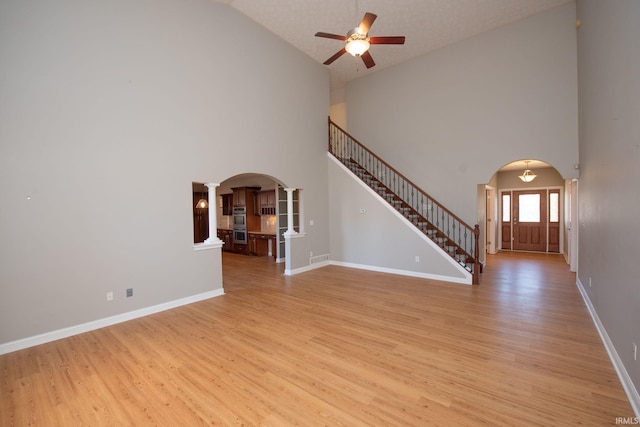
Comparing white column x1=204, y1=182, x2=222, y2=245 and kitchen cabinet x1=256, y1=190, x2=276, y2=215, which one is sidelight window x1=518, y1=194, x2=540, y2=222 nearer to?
kitchen cabinet x1=256, y1=190, x2=276, y2=215

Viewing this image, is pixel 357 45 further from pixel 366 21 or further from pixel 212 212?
pixel 212 212

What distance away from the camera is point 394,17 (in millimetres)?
6094

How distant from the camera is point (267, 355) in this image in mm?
3105

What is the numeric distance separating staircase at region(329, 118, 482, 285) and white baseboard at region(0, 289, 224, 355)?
4968 millimetres

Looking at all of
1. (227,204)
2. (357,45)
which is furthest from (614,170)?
(227,204)

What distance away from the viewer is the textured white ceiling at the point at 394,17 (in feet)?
18.6

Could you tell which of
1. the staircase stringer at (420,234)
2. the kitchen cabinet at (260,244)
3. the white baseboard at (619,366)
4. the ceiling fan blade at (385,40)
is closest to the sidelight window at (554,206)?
the staircase stringer at (420,234)

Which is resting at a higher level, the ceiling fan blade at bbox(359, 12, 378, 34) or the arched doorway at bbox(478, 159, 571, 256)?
the ceiling fan blade at bbox(359, 12, 378, 34)

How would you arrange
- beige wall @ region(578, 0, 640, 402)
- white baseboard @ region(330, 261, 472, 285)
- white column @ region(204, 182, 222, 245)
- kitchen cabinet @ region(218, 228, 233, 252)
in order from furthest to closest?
kitchen cabinet @ region(218, 228, 233, 252), white baseboard @ region(330, 261, 472, 285), white column @ region(204, 182, 222, 245), beige wall @ region(578, 0, 640, 402)

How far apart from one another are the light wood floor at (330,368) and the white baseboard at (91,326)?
12 cm

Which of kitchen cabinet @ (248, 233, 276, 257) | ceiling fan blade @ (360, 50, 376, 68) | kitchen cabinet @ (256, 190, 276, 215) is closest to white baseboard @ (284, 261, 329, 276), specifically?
kitchen cabinet @ (248, 233, 276, 257)

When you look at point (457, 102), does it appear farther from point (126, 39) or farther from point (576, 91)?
point (126, 39)

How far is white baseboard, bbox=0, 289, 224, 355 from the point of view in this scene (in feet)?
11.0

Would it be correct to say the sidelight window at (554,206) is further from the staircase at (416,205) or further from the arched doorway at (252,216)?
the arched doorway at (252,216)
